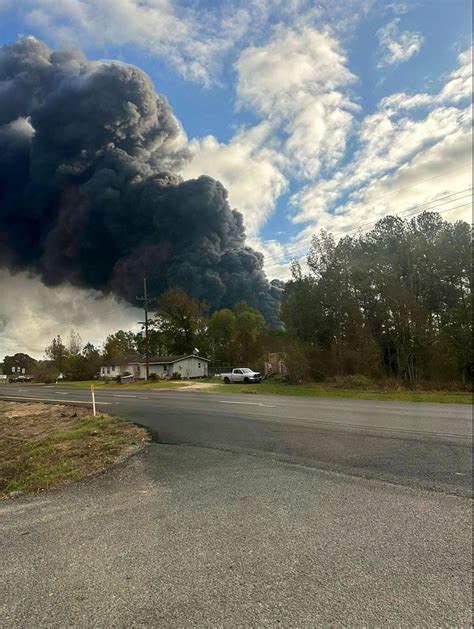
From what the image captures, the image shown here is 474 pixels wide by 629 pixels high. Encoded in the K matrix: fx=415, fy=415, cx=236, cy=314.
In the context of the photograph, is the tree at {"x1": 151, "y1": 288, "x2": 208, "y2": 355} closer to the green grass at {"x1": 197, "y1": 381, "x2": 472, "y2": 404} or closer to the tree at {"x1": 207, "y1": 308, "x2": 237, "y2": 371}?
the tree at {"x1": 207, "y1": 308, "x2": 237, "y2": 371}

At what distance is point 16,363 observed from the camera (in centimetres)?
13512

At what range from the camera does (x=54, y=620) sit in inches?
101

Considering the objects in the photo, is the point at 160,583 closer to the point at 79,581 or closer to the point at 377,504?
the point at 79,581

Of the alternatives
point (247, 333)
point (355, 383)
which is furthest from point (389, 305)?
point (247, 333)

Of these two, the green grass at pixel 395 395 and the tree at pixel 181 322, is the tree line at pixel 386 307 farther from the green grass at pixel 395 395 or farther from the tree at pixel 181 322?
the tree at pixel 181 322

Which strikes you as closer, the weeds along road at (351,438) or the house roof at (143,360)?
the weeds along road at (351,438)

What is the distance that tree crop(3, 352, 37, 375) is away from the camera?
129 m

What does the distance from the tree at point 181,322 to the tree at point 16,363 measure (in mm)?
77829

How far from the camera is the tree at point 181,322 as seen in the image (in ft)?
220

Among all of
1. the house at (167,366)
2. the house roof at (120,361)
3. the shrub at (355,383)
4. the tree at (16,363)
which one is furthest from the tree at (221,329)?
the tree at (16,363)

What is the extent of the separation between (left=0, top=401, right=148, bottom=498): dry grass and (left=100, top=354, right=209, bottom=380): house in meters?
46.5

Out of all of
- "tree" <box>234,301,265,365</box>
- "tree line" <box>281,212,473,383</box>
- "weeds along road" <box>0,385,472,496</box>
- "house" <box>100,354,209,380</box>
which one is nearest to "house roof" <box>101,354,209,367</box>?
"house" <box>100,354,209,380</box>

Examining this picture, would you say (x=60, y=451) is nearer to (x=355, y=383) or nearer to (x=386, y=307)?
(x=355, y=383)

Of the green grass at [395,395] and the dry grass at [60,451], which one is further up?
the dry grass at [60,451]
